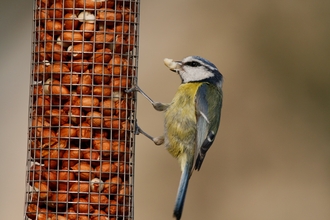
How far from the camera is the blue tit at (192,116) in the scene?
4.34 metres

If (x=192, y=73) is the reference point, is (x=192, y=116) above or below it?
below

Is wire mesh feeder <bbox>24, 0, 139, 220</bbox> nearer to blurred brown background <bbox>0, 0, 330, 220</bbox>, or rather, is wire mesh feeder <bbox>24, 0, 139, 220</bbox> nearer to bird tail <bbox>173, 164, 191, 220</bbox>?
bird tail <bbox>173, 164, 191, 220</bbox>

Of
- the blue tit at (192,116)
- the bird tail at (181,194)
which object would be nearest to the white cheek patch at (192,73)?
the blue tit at (192,116)

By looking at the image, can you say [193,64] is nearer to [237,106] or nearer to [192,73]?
[192,73]

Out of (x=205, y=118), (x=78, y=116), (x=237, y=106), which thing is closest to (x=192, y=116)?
(x=205, y=118)

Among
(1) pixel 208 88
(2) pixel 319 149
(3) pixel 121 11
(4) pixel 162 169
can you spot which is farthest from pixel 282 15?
(3) pixel 121 11

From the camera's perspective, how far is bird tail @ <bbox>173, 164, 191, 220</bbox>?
397 cm

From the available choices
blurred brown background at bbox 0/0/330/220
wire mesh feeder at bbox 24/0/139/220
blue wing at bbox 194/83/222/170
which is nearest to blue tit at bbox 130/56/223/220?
blue wing at bbox 194/83/222/170

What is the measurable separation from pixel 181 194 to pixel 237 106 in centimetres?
231

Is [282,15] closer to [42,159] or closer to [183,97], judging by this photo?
[183,97]

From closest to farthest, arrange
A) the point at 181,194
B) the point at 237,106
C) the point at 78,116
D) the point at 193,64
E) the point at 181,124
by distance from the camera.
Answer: the point at 78,116 < the point at 181,194 < the point at 181,124 < the point at 193,64 < the point at 237,106

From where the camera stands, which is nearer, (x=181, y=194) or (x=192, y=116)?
(x=181, y=194)

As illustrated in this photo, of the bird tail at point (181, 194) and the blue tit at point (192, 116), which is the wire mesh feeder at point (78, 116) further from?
the blue tit at point (192, 116)

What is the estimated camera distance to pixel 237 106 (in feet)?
20.6
